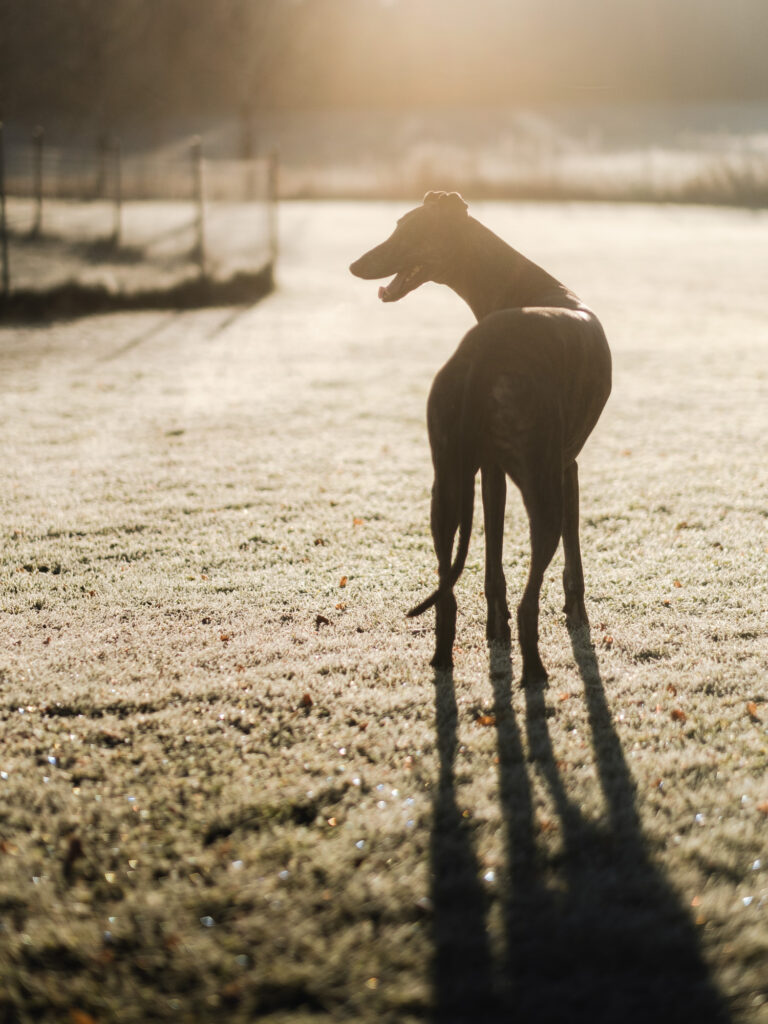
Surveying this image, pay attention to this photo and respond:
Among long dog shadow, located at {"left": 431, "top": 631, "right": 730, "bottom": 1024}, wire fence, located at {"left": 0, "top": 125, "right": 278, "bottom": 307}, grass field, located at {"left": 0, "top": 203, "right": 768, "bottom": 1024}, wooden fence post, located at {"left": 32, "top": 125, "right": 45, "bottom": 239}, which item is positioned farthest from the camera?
wooden fence post, located at {"left": 32, "top": 125, "right": 45, "bottom": 239}

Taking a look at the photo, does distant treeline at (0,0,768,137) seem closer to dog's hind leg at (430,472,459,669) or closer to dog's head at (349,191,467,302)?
dog's head at (349,191,467,302)

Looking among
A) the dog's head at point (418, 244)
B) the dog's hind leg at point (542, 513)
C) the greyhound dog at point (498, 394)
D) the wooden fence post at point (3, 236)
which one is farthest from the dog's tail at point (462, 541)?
the wooden fence post at point (3, 236)

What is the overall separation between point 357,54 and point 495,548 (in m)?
48.8

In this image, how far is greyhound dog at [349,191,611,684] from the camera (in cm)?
325

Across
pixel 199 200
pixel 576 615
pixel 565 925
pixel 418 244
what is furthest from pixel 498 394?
pixel 199 200

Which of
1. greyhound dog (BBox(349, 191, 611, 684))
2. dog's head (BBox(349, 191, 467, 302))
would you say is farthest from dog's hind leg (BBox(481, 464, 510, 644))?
dog's head (BBox(349, 191, 467, 302))

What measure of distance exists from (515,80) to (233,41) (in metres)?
19.9

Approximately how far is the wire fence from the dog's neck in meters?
10.0

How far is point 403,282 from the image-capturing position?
383 cm

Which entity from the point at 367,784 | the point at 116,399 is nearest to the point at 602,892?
the point at 367,784

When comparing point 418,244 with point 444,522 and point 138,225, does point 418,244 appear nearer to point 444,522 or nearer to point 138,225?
point 444,522

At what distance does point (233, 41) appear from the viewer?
126 ft

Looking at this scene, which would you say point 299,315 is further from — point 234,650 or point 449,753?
point 449,753

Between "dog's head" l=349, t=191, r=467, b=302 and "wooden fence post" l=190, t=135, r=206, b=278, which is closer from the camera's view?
"dog's head" l=349, t=191, r=467, b=302
